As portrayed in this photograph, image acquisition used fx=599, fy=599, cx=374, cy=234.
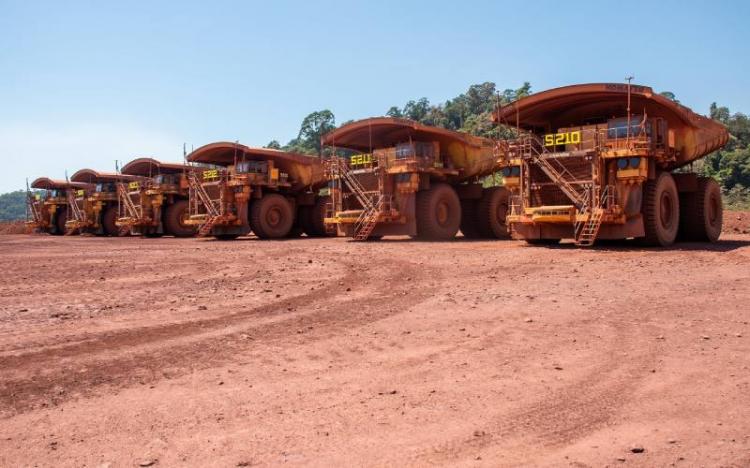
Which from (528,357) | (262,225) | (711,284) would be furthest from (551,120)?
(528,357)

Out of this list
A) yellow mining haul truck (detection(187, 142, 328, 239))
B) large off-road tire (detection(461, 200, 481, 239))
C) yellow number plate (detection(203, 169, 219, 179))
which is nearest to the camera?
large off-road tire (detection(461, 200, 481, 239))

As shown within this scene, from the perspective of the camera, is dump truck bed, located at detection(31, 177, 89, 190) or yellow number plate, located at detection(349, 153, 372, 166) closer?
yellow number plate, located at detection(349, 153, 372, 166)

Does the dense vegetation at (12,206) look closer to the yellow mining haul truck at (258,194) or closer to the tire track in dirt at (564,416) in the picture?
the yellow mining haul truck at (258,194)

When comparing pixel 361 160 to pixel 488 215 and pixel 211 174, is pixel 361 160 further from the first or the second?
pixel 211 174

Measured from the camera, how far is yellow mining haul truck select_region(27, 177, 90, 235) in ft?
134

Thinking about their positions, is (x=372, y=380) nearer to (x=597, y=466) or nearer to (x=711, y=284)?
(x=597, y=466)

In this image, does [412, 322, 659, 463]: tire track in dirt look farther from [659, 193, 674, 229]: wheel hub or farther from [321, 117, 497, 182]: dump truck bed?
[321, 117, 497, 182]: dump truck bed

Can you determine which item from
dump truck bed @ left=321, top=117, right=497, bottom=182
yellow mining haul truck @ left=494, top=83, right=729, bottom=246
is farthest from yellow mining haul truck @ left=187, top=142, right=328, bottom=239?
yellow mining haul truck @ left=494, top=83, right=729, bottom=246

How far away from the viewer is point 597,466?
3088mm

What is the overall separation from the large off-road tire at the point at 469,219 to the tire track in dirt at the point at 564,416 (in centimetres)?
1963

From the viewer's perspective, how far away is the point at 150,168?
33812mm

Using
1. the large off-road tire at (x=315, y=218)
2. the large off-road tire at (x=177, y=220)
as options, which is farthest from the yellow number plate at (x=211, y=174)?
the large off-road tire at (x=177, y=220)

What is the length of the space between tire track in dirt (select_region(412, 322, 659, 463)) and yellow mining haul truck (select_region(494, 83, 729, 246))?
11.0m

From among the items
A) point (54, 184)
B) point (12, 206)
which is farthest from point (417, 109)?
point (12, 206)
